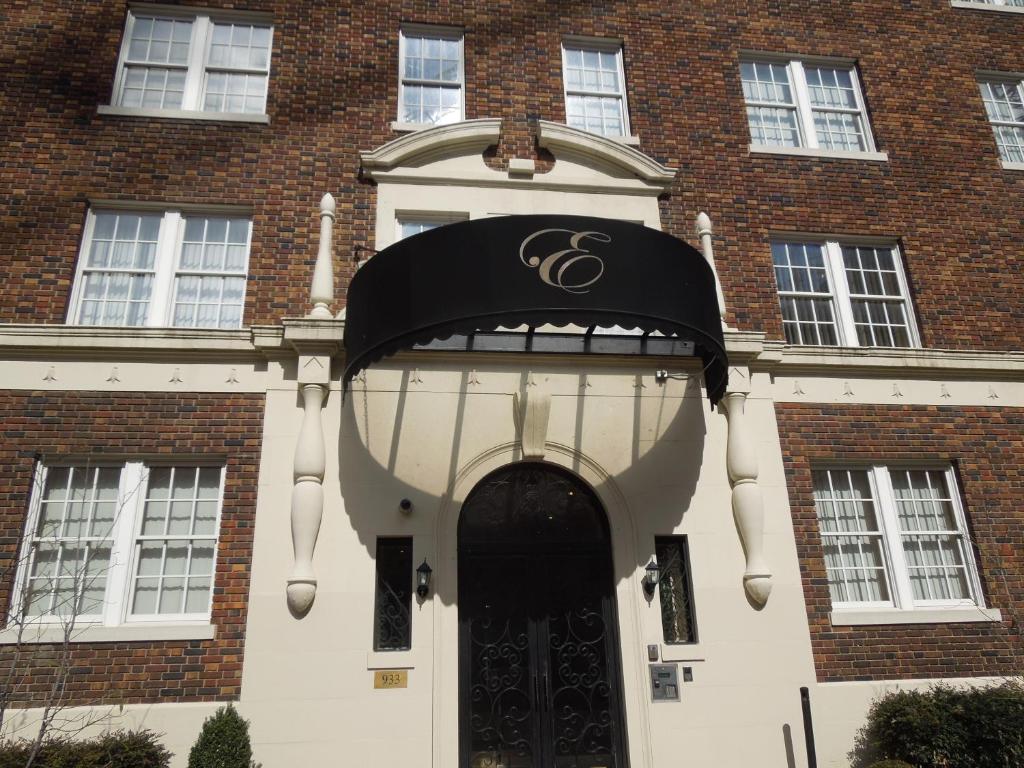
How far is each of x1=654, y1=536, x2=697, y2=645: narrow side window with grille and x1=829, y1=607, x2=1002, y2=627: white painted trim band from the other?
188cm

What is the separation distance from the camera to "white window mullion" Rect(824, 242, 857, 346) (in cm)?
1158

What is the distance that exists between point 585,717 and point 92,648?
5.79m

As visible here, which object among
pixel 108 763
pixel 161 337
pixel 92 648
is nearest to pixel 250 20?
pixel 161 337

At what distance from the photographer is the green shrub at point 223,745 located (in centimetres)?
802

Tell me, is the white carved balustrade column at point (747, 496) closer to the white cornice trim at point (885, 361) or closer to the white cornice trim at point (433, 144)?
the white cornice trim at point (885, 361)

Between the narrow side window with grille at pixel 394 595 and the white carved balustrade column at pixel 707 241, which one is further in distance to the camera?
the white carved balustrade column at pixel 707 241

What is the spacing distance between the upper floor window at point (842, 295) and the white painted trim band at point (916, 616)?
392 centimetres

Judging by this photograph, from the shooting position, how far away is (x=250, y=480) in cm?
949

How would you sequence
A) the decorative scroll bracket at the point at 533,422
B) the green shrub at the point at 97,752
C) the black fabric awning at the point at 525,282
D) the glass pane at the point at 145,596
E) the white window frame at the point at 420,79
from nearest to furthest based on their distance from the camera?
the green shrub at the point at 97,752, the black fabric awning at the point at 525,282, the glass pane at the point at 145,596, the decorative scroll bracket at the point at 533,422, the white window frame at the point at 420,79

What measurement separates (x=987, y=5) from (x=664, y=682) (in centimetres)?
1399

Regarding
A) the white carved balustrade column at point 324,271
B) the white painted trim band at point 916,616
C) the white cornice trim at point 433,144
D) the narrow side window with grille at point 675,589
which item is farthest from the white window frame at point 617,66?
the white painted trim band at point 916,616

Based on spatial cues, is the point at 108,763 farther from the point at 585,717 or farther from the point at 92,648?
the point at 585,717

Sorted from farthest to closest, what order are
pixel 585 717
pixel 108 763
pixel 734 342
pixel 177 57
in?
pixel 177 57 < pixel 734 342 < pixel 585 717 < pixel 108 763

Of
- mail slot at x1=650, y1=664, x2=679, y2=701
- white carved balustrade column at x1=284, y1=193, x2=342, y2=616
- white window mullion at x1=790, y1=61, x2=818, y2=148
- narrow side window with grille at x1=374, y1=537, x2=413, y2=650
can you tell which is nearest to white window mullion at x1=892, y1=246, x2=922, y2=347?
white window mullion at x1=790, y1=61, x2=818, y2=148
